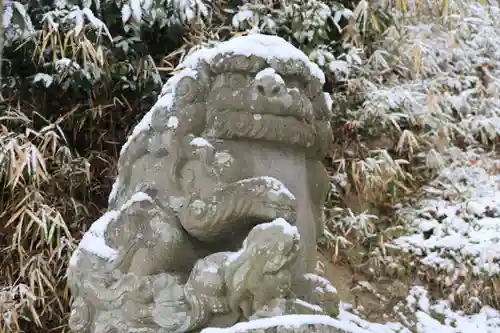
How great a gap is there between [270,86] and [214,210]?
263mm

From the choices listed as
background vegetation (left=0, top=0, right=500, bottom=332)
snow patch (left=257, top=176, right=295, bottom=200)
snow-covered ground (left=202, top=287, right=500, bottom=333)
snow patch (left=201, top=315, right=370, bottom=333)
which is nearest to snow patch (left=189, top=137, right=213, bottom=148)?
snow patch (left=257, top=176, right=295, bottom=200)

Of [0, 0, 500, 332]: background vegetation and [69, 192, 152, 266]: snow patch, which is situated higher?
[69, 192, 152, 266]: snow patch

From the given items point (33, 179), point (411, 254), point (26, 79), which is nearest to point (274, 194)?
point (33, 179)

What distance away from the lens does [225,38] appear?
298cm

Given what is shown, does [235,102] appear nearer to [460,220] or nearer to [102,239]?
[102,239]

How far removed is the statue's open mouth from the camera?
1.38 m

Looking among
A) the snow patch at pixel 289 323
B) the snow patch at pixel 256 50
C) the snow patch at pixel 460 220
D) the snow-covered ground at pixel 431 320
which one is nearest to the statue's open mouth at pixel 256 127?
the snow patch at pixel 256 50

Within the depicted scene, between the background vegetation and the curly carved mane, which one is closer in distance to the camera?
the curly carved mane

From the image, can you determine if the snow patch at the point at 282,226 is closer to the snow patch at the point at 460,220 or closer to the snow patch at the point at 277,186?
the snow patch at the point at 277,186

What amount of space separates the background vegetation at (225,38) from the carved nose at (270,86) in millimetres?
1265

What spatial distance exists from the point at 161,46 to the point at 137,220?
1.62 meters

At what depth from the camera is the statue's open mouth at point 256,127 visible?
1.38 metres

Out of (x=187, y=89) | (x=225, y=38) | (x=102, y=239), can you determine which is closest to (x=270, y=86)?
(x=187, y=89)

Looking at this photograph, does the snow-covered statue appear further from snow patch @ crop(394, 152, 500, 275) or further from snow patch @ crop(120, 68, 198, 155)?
snow patch @ crop(394, 152, 500, 275)
